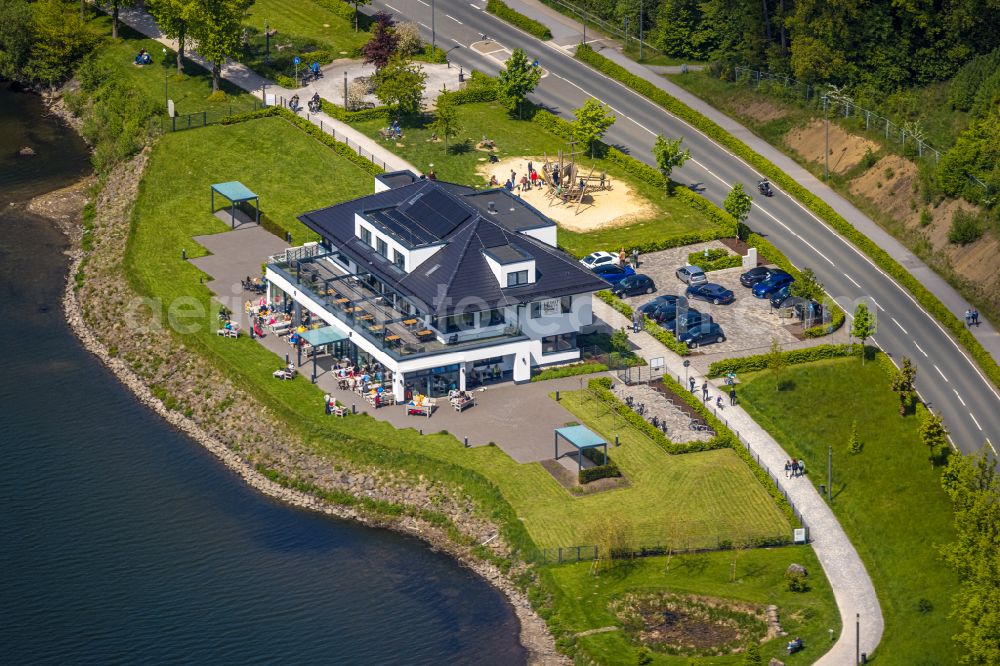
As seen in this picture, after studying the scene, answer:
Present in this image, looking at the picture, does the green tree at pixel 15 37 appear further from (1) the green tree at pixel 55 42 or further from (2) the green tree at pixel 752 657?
(2) the green tree at pixel 752 657

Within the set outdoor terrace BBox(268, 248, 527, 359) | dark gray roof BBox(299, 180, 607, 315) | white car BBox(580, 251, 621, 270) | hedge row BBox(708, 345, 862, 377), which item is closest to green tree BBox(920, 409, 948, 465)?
→ hedge row BBox(708, 345, 862, 377)

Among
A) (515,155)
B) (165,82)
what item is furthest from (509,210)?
(165,82)

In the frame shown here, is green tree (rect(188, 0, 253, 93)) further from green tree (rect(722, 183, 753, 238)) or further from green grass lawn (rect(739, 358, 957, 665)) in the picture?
green grass lawn (rect(739, 358, 957, 665))

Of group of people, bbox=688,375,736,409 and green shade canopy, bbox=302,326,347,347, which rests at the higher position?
group of people, bbox=688,375,736,409

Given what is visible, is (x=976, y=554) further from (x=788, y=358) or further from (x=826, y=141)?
(x=826, y=141)

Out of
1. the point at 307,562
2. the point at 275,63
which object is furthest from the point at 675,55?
the point at 307,562

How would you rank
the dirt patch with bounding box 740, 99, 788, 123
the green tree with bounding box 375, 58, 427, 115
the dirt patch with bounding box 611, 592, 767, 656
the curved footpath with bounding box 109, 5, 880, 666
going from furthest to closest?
the dirt patch with bounding box 740, 99, 788, 123 < the green tree with bounding box 375, 58, 427, 115 < the curved footpath with bounding box 109, 5, 880, 666 < the dirt patch with bounding box 611, 592, 767, 656

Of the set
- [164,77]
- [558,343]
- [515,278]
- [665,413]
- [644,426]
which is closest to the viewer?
[644,426]
